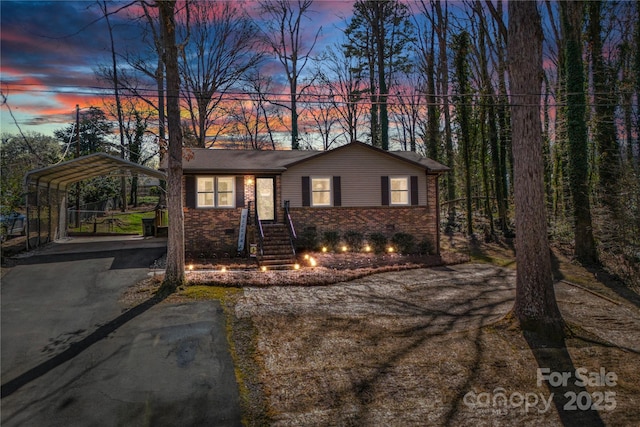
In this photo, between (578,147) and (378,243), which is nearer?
(578,147)

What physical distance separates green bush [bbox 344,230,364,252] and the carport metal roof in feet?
28.0

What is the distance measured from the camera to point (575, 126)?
14.6 meters

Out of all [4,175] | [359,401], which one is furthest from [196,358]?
[4,175]

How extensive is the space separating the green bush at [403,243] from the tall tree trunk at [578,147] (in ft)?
21.3

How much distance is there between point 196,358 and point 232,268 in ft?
21.8

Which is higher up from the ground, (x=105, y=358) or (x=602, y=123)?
(x=602, y=123)

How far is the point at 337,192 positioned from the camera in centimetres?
1670

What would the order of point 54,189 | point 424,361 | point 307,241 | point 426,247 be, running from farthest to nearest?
point 426,247
point 307,241
point 54,189
point 424,361

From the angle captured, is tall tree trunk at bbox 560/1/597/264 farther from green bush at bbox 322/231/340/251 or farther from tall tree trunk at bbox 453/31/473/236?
green bush at bbox 322/231/340/251

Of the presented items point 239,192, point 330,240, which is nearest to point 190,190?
point 239,192

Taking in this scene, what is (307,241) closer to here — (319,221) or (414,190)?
(319,221)

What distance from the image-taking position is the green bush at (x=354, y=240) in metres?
16.2

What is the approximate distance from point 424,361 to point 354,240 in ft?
33.4

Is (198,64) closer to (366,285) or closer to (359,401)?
(366,285)
